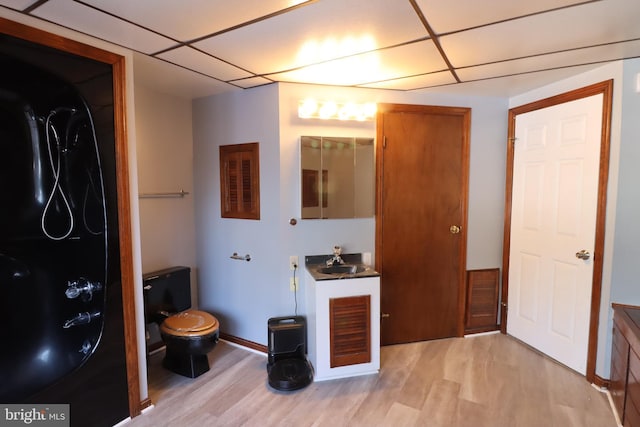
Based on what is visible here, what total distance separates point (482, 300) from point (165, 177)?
3130 mm

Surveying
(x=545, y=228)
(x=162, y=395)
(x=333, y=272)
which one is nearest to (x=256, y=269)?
(x=333, y=272)

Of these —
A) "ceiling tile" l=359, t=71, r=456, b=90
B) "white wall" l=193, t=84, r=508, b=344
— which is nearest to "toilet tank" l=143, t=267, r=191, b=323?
"white wall" l=193, t=84, r=508, b=344

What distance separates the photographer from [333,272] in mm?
2658

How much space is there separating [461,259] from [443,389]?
3.83ft

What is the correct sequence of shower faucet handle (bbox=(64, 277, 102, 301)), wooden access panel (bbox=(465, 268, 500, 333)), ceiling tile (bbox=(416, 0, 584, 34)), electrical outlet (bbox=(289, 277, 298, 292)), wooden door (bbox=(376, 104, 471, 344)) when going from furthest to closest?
wooden access panel (bbox=(465, 268, 500, 333)) < wooden door (bbox=(376, 104, 471, 344)) < electrical outlet (bbox=(289, 277, 298, 292)) < shower faucet handle (bbox=(64, 277, 102, 301)) < ceiling tile (bbox=(416, 0, 584, 34))

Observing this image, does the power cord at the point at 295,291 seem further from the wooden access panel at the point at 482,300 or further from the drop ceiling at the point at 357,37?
the wooden access panel at the point at 482,300

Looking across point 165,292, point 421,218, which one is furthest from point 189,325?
point 421,218

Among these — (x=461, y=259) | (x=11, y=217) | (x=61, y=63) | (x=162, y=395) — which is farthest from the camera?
(x=461, y=259)

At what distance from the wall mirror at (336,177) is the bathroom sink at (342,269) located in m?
0.41

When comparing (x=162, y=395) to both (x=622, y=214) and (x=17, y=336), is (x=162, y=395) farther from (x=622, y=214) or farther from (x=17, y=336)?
(x=622, y=214)

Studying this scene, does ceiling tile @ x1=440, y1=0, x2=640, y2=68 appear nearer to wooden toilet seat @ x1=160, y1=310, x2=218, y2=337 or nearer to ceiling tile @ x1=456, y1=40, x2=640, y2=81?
ceiling tile @ x1=456, y1=40, x2=640, y2=81

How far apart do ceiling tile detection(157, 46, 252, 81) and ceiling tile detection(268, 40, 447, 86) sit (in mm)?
293

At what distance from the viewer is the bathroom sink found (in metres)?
2.64

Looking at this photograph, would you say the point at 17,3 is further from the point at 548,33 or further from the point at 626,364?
the point at 626,364
